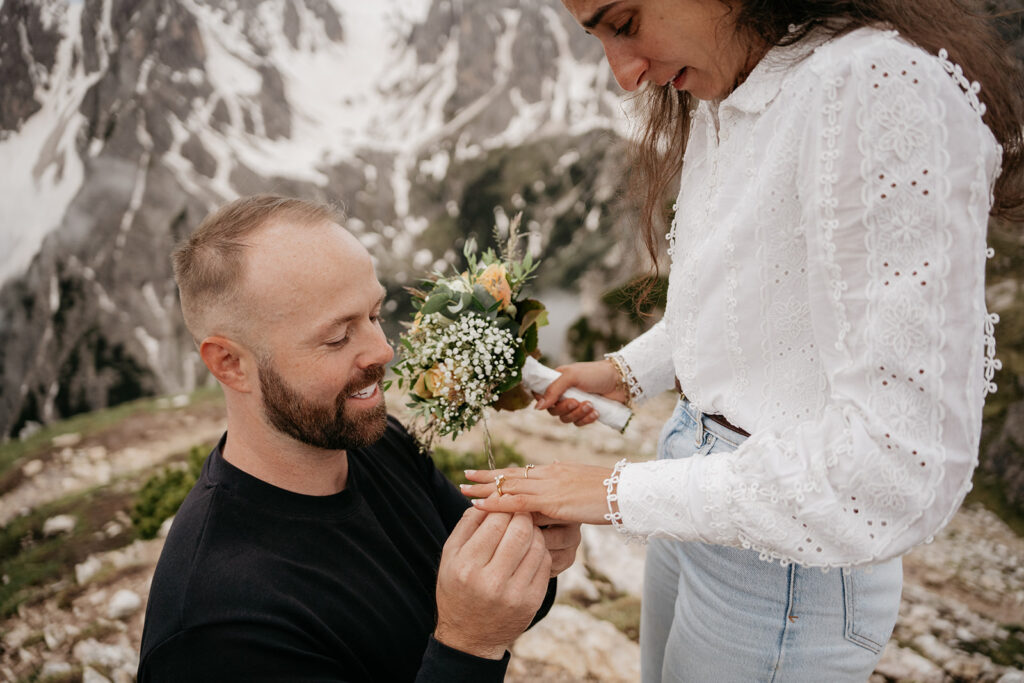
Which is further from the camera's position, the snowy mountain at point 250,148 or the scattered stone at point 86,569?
the snowy mountain at point 250,148

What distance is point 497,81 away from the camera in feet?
188

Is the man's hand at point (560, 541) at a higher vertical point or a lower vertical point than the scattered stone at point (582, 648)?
higher

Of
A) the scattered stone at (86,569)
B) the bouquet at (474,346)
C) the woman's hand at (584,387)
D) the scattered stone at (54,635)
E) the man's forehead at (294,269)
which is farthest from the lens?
the scattered stone at (86,569)

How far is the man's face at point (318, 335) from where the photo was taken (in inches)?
88.9

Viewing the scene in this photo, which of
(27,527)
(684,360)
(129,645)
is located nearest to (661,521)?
(684,360)

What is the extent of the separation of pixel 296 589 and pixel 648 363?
174 cm

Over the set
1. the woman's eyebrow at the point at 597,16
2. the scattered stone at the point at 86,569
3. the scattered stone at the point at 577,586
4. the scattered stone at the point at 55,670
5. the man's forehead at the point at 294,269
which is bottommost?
the scattered stone at the point at 86,569

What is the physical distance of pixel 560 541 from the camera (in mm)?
2291

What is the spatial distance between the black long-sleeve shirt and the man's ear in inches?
12.3

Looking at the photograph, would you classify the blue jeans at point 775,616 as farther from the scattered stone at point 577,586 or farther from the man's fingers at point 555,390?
the scattered stone at point 577,586

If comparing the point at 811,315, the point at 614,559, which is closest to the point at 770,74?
the point at 811,315

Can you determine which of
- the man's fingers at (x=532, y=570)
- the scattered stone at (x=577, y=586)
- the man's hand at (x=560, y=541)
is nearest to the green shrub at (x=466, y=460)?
the scattered stone at (x=577, y=586)

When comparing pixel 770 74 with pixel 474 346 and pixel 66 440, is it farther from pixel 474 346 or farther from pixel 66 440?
pixel 66 440

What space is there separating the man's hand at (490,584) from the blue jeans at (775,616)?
1.78 feet
